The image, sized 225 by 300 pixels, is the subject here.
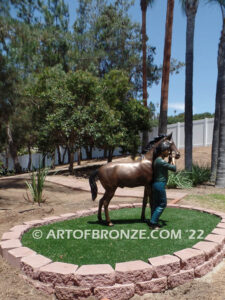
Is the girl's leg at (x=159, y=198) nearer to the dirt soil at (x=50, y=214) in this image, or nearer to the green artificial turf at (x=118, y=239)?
the green artificial turf at (x=118, y=239)

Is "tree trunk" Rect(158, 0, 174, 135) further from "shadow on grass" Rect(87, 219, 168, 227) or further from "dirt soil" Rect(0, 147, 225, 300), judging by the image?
"shadow on grass" Rect(87, 219, 168, 227)

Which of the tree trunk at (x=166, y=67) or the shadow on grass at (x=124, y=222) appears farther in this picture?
the tree trunk at (x=166, y=67)

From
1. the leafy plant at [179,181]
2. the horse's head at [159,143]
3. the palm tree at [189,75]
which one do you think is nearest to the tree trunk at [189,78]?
the palm tree at [189,75]

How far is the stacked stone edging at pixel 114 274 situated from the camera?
279 cm

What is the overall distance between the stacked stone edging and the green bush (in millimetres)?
6249

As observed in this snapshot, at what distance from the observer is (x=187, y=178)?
34.0 feet

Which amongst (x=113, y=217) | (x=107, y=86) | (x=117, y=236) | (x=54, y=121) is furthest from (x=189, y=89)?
(x=117, y=236)

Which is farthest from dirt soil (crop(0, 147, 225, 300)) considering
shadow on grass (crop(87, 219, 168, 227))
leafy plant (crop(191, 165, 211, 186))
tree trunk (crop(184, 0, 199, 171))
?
tree trunk (crop(184, 0, 199, 171))

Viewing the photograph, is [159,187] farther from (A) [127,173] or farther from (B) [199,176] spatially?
(B) [199,176]

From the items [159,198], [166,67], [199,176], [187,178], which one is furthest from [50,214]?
[166,67]

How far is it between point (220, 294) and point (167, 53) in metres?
10.2

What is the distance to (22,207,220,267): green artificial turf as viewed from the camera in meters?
3.38

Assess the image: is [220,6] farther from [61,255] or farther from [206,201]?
[61,255]

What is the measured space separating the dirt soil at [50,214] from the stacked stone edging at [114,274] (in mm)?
84
